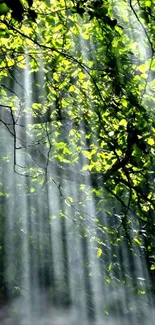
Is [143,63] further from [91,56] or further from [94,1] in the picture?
[94,1]

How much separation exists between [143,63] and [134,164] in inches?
49.8

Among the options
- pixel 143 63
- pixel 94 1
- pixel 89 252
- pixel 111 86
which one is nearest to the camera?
pixel 94 1

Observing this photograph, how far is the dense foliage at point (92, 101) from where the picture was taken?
9.25 ft

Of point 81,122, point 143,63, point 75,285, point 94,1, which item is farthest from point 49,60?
point 75,285

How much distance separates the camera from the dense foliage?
2.82 metres

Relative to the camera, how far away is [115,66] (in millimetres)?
2836

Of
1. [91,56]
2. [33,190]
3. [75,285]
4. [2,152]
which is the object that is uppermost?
[91,56]

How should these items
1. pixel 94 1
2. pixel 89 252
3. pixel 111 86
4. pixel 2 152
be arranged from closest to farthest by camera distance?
1. pixel 94 1
2. pixel 111 86
3. pixel 2 152
4. pixel 89 252

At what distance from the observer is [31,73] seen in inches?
150

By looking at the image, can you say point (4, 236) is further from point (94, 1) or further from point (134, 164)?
point (94, 1)

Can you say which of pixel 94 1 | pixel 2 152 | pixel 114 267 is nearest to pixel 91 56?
pixel 94 1

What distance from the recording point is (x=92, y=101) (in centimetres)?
351

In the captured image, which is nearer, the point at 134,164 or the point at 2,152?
the point at 134,164

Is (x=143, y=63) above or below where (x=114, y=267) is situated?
above
